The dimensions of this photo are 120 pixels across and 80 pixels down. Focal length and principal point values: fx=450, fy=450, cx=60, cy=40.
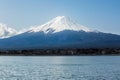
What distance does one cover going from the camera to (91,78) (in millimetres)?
67375

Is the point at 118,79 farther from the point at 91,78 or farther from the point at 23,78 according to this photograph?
the point at 23,78

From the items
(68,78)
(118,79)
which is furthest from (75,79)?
(118,79)

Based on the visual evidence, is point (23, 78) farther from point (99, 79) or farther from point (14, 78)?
point (99, 79)

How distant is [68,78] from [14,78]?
8086 mm

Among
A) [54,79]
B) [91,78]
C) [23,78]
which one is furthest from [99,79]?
[23,78]

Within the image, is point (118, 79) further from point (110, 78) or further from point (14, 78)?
point (14, 78)

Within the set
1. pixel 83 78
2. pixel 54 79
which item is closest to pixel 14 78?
pixel 54 79

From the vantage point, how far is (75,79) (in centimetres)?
6600

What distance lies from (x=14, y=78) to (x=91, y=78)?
1153 cm

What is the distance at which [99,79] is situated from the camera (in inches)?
2579

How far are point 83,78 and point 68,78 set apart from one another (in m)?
2.30

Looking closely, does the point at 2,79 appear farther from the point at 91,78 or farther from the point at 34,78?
the point at 91,78

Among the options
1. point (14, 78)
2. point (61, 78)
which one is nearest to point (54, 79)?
point (61, 78)

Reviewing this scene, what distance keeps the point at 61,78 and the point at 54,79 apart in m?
2.03
